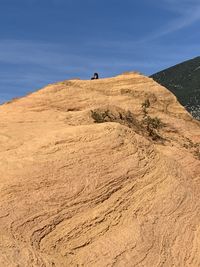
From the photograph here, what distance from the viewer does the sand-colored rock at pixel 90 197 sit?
9.68 m

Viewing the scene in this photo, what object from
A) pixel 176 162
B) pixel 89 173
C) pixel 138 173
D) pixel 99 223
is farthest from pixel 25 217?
pixel 176 162

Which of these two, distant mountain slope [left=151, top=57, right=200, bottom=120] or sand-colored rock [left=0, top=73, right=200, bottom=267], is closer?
sand-colored rock [left=0, top=73, right=200, bottom=267]

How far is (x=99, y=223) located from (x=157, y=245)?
1183mm

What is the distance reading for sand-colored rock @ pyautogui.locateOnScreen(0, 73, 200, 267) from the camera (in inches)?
381

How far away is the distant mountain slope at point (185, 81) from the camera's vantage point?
103125 millimetres

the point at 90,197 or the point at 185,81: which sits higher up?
the point at 90,197

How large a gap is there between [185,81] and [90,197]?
105124 mm

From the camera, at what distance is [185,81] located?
4493 inches

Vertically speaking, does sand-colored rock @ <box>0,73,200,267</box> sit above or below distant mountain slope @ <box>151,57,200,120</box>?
above

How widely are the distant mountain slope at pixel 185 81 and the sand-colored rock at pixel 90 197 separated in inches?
3254

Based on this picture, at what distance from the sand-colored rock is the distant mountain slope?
8265 centimetres

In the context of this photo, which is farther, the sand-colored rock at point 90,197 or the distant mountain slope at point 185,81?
the distant mountain slope at point 185,81

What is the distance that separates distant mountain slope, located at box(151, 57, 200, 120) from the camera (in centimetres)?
10312

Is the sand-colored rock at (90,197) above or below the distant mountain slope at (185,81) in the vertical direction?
above
